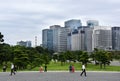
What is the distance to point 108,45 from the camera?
188m

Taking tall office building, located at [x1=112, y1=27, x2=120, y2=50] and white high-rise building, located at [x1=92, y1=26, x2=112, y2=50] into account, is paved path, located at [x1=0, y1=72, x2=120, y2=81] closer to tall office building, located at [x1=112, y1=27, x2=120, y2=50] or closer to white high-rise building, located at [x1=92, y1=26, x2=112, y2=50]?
white high-rise building, located at [x1=92, y1=26, x2=112, y2=50]

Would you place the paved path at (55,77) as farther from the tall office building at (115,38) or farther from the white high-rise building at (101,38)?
the tall office building at (115,38)

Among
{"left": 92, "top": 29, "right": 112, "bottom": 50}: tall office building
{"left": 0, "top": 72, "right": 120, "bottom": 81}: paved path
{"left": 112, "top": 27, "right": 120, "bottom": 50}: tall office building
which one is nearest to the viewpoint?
{"left": 0, "top": 72, "right": 120, "bottom": 81}: paved path

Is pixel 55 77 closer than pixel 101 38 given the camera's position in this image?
Yes

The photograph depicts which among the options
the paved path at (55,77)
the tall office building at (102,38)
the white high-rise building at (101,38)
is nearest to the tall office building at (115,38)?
the white high-rise building at (101,38)

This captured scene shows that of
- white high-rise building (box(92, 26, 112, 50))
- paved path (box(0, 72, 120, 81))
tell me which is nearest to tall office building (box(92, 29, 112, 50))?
white high-rise building (box(92, 26, 112, 50))

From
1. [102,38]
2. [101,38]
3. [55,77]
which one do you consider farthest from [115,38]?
[55,77]

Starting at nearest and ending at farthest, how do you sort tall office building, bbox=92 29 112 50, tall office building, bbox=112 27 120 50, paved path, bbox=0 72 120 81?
paved path, bbox=0 72 120 81 < tall office building, bbox=92 29 112 50 < tall office building, bbox=112 27 120 50

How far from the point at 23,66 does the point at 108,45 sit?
14338 centimetres

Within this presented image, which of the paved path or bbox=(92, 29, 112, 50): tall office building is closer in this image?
the paved path

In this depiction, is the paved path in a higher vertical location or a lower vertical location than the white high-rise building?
lower

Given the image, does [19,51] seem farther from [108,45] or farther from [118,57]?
[108,45]

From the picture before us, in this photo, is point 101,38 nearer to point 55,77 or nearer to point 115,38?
point 115,38

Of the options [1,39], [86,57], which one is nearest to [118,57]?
[86,57]
